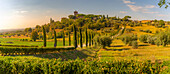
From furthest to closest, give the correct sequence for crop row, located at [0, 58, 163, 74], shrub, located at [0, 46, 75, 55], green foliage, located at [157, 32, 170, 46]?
green foliage, located at [157, 32, 170, 46]
shrub, located at [0, 46, 75, 55]
crop row, located at [0, 58, 163, 74]

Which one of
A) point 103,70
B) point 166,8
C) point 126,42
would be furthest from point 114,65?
point 126,42

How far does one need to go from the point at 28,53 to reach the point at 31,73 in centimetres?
1511

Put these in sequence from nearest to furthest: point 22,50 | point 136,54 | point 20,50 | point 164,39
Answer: point 20,50 → point 22,50 → point 136,54 → point 164,39

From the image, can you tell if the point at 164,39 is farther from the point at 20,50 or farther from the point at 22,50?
the point at 20,50

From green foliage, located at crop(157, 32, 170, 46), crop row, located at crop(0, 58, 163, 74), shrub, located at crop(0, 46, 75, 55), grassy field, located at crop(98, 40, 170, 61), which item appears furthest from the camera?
green foliage, located at crop(157, 32, 170, 46)

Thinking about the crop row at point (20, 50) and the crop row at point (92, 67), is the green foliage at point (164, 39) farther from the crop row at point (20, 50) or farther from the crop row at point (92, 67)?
the crop row at point (20, 50)

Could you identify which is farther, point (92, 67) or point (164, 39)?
point (164, 39)

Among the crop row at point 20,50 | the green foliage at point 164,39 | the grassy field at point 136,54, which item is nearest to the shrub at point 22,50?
the crop row at point 20,50

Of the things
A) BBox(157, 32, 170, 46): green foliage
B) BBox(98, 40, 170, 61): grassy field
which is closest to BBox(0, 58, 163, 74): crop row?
BBox(98, 40, 170, 61): grassy field

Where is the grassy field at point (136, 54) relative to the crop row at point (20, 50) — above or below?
below

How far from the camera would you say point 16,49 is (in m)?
19.1

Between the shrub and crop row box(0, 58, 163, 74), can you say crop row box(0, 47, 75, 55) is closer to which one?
the shrub

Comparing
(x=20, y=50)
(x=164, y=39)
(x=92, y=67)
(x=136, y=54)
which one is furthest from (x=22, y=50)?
(x=164, y=39)

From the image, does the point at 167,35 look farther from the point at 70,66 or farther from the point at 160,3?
the point at 70,66
